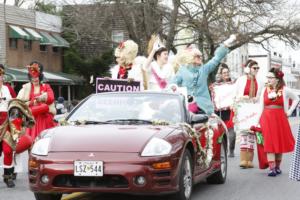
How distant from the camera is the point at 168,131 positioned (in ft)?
24.7

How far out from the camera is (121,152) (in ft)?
23.2

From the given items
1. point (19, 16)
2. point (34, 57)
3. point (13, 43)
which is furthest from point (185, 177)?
point (34, 57)

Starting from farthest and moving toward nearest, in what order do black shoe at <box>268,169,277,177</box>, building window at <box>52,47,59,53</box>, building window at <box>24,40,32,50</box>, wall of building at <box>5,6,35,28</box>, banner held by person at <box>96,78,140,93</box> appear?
building window at <box>52,47,59,53</box> → building window at <box>24,40,32,50</box> → wall of building at <box>5,6,35,28</box> → banner held by person at <box>96,78,140,93</box> → black shoe at <box>268,169,277,177</box>

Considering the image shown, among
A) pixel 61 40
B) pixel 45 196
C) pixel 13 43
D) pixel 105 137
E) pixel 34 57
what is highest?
pixel 61 40

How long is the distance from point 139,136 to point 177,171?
543 millimetres

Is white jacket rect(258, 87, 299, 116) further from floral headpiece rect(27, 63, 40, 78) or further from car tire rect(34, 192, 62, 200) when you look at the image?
car tire rect(34, 192, 62, 200)

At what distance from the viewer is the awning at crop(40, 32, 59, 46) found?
44.6m

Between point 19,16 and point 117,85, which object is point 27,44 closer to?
point 19,16

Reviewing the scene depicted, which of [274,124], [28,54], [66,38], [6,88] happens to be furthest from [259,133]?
[66,38]

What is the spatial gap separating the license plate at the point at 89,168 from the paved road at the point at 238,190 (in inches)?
52.7

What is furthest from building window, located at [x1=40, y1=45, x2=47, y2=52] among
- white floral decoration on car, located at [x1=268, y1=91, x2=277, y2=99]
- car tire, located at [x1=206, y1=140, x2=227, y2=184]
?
car tire, located at [x1=206, y1=140, x2=227, y2=184]

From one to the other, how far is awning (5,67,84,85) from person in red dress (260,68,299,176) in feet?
90.8

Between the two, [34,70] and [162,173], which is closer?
[162,173]

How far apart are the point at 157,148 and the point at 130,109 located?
1.18 m
